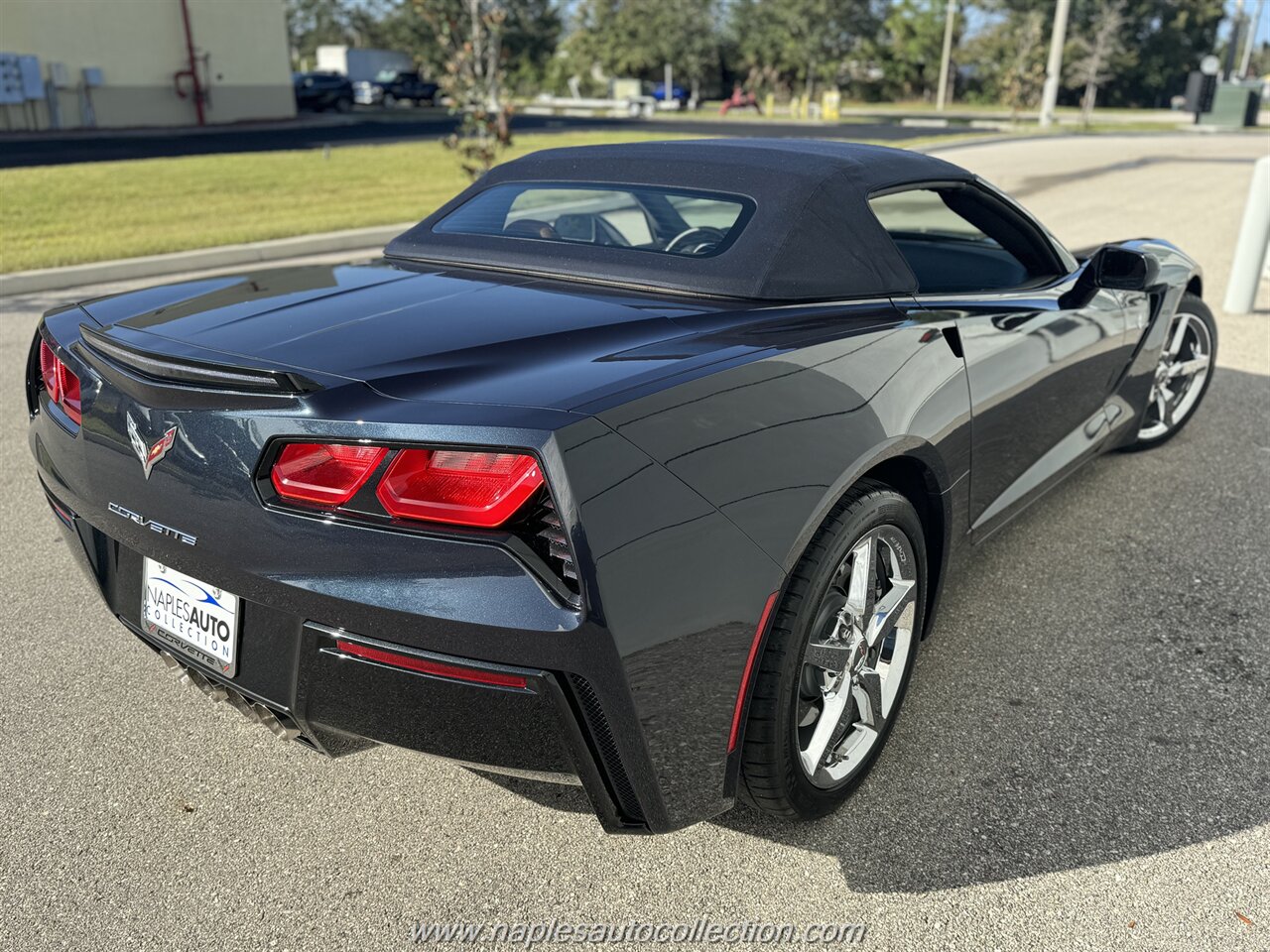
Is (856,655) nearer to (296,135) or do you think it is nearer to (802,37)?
(296,135)

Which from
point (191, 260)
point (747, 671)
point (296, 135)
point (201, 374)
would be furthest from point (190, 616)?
point (296, 135)

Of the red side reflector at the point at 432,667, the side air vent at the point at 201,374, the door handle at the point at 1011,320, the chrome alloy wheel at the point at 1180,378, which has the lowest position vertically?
the chrome alloy wheel at the point at 1180,378

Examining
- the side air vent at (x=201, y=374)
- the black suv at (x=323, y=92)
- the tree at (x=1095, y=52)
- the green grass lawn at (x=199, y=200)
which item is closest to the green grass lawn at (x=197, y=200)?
the green grass lawn at (x=199, y=200)

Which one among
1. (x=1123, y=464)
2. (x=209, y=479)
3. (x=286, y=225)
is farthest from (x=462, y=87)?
(x=209, y=479)

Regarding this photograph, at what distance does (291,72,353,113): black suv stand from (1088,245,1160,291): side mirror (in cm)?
3890

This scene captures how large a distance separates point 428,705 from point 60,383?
130 cm

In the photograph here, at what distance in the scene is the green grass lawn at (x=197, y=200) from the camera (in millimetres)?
10125

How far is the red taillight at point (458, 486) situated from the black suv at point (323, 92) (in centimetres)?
4001

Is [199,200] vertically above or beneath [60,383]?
beneath

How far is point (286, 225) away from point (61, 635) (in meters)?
8.76

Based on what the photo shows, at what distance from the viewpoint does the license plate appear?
205 centimetres

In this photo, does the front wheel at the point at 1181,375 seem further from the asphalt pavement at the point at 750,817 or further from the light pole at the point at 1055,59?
the light pole at the point at 1055,59

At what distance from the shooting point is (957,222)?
1395cm

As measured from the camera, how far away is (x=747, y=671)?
6.51 ft
